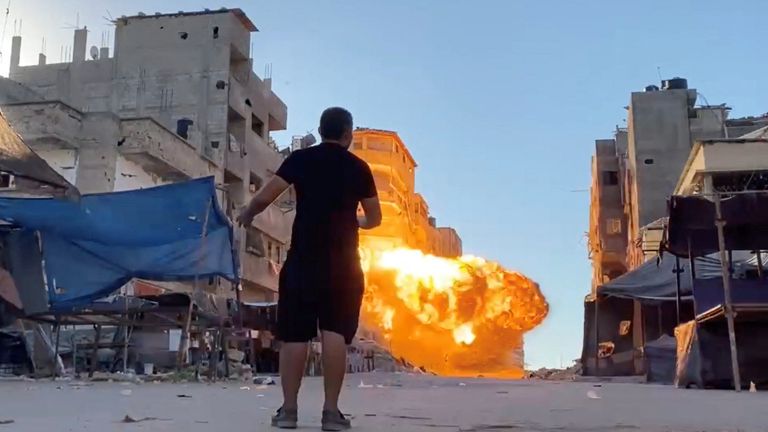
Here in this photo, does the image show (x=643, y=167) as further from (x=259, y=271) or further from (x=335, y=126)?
(x=335, y=126)

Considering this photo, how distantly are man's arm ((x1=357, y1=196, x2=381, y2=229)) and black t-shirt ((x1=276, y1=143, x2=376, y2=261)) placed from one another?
0.22ft

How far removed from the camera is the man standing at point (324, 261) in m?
4.07

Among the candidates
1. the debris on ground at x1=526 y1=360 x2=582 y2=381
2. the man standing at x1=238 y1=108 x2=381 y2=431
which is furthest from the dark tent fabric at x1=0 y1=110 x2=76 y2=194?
the debris on ground at x1=526 y1=360 x2=582 y2=381

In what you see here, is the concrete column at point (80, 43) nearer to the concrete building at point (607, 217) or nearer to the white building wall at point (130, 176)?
the white building wall at point (130, 176)

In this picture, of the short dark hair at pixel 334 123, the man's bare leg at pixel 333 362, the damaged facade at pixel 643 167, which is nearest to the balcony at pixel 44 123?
the damaged facade at pixel 643 167

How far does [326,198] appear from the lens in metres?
4.26

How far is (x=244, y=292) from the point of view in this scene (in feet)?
121

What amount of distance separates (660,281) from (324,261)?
51.5 ft

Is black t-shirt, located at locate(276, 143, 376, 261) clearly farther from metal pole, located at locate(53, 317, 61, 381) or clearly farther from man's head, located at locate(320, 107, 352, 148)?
metal pole, located at locate(53, 317, 61, 381)

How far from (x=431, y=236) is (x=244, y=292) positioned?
3867 centimetres

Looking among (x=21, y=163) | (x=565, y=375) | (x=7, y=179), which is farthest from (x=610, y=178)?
(x=21, y=163)

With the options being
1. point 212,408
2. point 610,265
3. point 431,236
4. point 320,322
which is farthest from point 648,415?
point 431,236

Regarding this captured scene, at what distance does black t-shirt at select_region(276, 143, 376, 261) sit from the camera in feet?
13.7

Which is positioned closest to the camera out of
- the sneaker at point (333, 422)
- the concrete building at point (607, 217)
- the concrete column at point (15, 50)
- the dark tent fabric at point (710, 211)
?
the sneaker at point (333, 422)
